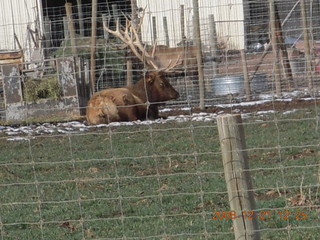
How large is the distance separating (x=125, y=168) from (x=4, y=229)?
2.93 meters

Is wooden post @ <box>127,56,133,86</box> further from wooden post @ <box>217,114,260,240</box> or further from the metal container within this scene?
wooden post @ <box>217,114,260,240</box>

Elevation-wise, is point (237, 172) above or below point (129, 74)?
below

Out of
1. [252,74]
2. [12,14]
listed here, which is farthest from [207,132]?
[12,14]

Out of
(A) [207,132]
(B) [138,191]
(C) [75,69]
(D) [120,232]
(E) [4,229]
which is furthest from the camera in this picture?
(C) [75,69]

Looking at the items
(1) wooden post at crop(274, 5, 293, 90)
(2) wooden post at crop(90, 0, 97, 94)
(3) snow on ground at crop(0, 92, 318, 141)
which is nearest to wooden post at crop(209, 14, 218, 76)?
(3) snow on ground at crop(0, 92, 318, 141)

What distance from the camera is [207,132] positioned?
12.5 metres

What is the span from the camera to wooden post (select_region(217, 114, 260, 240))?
5.04 meters

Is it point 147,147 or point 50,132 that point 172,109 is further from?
point 147,147

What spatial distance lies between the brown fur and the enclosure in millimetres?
310

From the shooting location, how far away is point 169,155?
588cm

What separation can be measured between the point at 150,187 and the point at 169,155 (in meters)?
2.64
